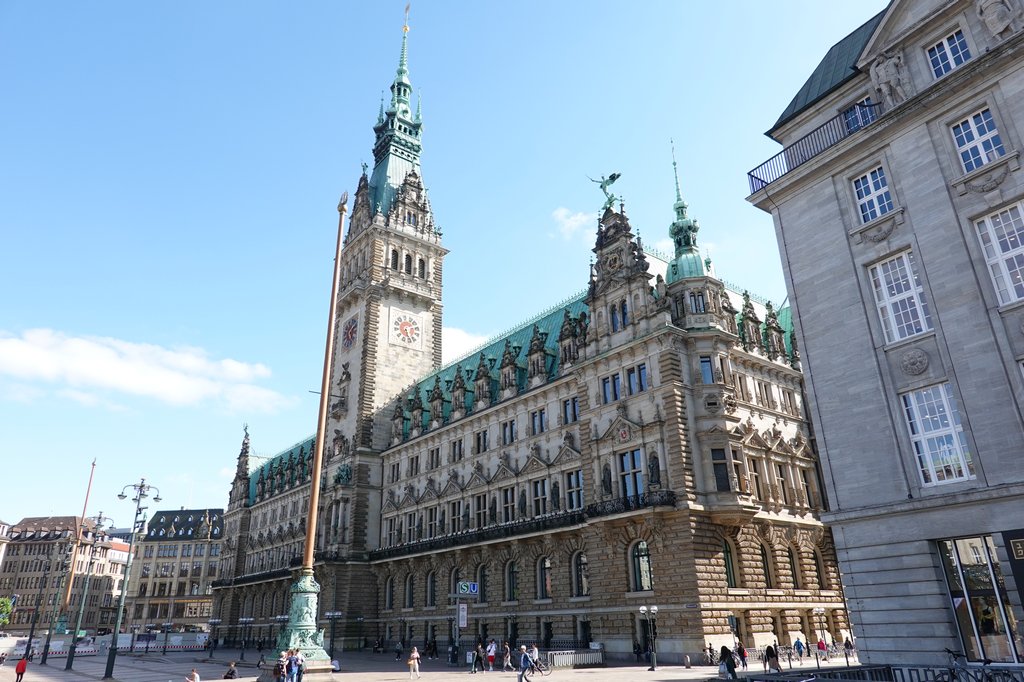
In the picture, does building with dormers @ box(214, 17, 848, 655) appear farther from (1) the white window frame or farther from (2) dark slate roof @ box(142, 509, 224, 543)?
(2) dark slate roof @ box(142, 509, 224, 543)

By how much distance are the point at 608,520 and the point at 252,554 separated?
74.7 metres

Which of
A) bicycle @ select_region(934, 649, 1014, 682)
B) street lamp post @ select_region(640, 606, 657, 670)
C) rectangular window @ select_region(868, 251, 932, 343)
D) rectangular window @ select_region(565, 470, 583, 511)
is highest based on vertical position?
rectangular window @ select_region(868, 251, 932, 343)

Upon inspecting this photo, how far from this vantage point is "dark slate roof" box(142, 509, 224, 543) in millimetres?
139750

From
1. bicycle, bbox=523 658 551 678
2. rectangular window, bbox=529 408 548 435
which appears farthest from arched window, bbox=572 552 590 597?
rectangular window, bbox=529 408 548 435

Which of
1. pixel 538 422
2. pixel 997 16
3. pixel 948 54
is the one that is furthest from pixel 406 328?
pixel 997 16

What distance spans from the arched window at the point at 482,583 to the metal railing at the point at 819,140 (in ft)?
119

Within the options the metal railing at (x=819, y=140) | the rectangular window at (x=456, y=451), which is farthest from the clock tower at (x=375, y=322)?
the metal railing at (x=819, y=140)

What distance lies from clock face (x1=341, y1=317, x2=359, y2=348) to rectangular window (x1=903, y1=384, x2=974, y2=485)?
62311 mm

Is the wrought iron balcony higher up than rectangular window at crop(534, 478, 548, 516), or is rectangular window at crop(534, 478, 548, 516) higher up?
rectangular window at crop(534, 478, 548, 516)

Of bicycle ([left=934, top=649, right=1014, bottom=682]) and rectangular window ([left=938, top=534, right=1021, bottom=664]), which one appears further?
rectangular window ([left=938, top=534, right=1021, bottom=664])

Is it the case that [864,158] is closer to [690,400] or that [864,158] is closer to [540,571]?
[690,400]

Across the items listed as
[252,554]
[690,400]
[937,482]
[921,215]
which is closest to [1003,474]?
[937,482]

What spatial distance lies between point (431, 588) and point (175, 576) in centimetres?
10334

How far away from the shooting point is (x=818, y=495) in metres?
46.2
